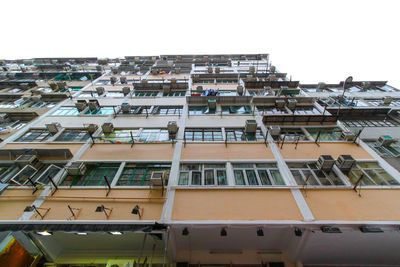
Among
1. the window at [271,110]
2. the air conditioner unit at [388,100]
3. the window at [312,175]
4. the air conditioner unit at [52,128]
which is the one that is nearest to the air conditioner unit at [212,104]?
the window at [271,110]

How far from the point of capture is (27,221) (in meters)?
6.31

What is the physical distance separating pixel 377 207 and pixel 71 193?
612 inches

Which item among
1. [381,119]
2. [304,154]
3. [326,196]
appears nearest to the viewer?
[326,196]

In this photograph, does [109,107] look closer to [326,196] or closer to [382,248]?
[326,196]

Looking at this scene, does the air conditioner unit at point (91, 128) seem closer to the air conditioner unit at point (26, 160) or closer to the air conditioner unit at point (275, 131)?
the air conditioner unit at point (26, 160)

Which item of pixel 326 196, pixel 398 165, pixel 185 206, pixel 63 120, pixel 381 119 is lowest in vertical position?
pixel 185 206

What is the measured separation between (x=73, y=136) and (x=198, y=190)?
11658 millimetres

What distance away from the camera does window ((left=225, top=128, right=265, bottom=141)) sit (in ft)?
37.1

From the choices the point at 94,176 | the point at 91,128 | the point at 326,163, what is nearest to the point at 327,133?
the point at 326,163

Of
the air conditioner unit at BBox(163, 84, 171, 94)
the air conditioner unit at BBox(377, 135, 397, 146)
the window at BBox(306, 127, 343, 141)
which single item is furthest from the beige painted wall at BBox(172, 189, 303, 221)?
the air conditioner unit at BBox(163, 84, 171, 94)

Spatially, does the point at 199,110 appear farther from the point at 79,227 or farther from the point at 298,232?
the point at 79,227

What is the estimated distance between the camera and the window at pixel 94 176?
865cm

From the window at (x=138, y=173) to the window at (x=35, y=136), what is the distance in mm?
8755

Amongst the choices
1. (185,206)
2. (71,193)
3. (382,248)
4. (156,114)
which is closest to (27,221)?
(71,193)
